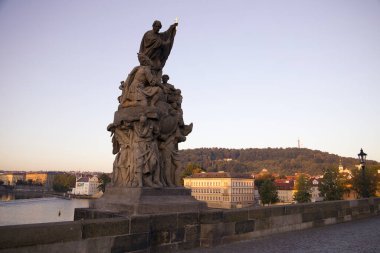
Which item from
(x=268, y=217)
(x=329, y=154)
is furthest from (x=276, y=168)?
(x=268, y=217)

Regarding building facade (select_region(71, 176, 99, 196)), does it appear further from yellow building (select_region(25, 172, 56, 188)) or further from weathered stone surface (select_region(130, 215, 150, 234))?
weathered stone surface (select_region(130, 215, 150, 234))

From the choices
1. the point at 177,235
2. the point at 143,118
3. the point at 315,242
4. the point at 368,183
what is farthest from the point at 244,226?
the point at 368,183

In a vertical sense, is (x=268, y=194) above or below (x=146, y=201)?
below

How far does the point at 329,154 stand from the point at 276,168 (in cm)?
2971

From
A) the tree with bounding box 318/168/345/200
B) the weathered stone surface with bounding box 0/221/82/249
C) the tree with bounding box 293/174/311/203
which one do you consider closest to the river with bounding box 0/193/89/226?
the weathered stone surface with bounding box 0/221/82/249

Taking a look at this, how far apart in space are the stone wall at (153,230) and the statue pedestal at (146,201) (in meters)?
0.19

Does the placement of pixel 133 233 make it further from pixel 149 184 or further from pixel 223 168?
pixel 223 168

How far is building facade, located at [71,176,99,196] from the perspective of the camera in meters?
132

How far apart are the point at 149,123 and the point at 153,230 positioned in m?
1.89

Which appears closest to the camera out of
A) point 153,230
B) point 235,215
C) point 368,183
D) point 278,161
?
point 153,230

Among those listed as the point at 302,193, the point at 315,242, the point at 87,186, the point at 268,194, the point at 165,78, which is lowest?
the point at 87,186

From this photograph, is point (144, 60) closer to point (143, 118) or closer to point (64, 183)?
point (143, 118)

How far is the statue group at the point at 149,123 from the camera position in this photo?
6.05 meters

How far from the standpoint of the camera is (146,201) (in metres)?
5.61
